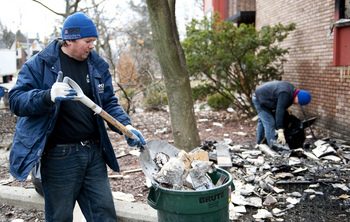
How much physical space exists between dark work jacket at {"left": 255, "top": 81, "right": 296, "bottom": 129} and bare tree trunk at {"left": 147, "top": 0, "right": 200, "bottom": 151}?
1.81 metres

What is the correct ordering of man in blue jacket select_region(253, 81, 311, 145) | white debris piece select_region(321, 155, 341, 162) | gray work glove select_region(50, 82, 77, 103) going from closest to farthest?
1. gray work glove select_region(50, 82, 77, 103)
2. white debris piece select_region(321, 155, 341, 162)
3. man in blue jacket select_region(253, 81, 311, 145)

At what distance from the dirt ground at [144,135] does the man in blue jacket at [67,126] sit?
1.50 m

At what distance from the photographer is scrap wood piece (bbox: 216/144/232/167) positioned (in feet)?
16.1

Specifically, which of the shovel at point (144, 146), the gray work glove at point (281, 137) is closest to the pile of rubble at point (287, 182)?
the gray work glove at point (281, 137)

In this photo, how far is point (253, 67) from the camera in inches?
373

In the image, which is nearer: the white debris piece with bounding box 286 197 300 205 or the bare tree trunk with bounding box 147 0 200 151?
the white debris piece with bounding box 286 197 300 205

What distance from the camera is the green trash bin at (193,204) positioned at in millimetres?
2422

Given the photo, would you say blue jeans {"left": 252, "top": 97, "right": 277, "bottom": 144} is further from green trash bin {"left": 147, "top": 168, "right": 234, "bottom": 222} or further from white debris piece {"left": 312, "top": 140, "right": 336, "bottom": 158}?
green trash bin {"left": 147, "top": 168, "right": 234, "bottom": 222}

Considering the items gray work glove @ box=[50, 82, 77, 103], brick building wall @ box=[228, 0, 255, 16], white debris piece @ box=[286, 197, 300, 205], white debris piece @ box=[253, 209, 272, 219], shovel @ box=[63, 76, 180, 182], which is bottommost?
white debris piece @ box=[253, 209, 272, 219]

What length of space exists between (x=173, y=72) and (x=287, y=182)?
7.89 feet

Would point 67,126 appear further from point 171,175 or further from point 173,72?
point 173,72

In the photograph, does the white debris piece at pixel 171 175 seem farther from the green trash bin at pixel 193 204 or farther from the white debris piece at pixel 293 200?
the white debris piece at pixel 293 200

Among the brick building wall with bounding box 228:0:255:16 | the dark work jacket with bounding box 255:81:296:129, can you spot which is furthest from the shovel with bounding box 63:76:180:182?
the brick building wall with bounding box 228:0:255:16

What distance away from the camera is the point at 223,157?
515 cm
